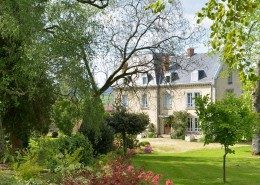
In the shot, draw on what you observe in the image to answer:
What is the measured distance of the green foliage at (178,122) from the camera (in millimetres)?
50906

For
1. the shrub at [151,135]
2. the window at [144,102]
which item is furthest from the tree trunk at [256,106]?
the window at [144,102]

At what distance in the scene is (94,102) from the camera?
2127 cm

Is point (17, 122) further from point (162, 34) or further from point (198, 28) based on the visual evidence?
point (198, 28)

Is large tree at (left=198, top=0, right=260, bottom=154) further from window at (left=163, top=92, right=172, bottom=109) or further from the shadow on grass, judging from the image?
window at (left=163, top=92, right=172, bottom=109)

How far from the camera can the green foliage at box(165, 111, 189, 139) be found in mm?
50906

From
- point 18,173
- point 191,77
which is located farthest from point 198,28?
point 191,77

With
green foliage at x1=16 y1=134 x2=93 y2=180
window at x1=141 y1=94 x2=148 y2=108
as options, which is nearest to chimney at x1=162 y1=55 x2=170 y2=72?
green foliage at x1=16 y1=134 x2=93 y2=180

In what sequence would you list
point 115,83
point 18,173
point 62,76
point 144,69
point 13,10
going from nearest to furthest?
point 18,173, point 13,10, point 62,76, point 144,69, point 115,83

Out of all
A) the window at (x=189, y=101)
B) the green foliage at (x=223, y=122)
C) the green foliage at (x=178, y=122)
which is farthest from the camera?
the window at (x=189, y=101)

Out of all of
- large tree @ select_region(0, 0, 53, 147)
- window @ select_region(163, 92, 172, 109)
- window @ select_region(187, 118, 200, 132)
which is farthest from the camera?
window @ select_region(163, 92, 172, 109)

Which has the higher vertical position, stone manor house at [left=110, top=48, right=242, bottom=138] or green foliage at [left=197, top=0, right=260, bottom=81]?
stone manor house at [left=110, top=48, right=242, bottom=138]

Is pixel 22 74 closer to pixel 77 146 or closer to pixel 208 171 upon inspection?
pixel 77 146

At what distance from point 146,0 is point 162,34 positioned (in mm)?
2104

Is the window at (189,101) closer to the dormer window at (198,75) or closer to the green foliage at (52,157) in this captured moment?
the dormer window at (198,75)
